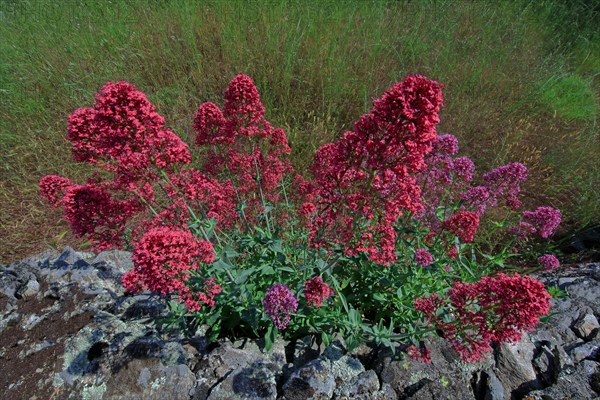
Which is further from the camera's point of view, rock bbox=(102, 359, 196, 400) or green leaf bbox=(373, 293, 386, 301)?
green leaf bbox=(373, 293, 386, 301)

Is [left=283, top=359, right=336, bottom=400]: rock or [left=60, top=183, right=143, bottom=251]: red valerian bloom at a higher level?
[left=60, top=183, right=143, bottom=251]: red valerian bloom

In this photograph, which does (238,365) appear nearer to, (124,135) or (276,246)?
(276,246)

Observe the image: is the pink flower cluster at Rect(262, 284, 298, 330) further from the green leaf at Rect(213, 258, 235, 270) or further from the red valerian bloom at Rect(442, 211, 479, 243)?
the red valerian bloom at Rect(442, 211, 479, 243)

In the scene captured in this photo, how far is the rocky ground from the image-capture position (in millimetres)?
2357

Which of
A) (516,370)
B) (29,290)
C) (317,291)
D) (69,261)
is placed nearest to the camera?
(317,291)

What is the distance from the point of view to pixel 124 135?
2.11m

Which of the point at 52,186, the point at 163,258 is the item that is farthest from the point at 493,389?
the point at 52,186

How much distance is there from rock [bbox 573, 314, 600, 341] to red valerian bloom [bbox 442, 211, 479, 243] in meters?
1.17

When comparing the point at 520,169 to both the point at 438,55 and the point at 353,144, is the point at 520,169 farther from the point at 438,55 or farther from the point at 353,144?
the point at 438,55

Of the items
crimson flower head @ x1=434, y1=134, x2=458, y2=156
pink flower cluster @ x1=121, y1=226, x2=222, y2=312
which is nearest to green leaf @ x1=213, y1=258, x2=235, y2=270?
pink flower cluster @ x1=121, y1=226, x2=222, y2=312

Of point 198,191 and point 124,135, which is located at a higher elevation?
point 124,135

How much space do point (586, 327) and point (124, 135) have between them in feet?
10.4

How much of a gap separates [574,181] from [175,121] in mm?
4979

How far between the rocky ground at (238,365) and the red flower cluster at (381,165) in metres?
0.77
